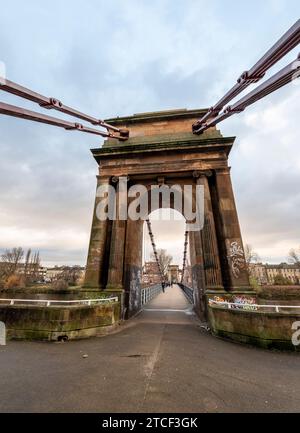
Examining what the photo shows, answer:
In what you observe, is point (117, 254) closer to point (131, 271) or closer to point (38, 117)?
point (131, 271)

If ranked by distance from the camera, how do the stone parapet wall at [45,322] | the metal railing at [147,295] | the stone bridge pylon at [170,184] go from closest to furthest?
the stone parapet wall at [45,322] → the stone bridge pylon at [170,184] → the metal railing at [147,295]

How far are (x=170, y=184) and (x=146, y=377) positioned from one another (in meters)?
9.60

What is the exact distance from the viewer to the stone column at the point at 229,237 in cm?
919

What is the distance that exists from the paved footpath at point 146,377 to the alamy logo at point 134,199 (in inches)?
243

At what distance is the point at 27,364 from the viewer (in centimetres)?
433

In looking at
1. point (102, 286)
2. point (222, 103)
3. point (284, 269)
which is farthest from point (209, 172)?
point (284, 269)

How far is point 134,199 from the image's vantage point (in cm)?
1184

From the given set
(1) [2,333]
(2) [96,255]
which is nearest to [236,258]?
(2) [96,255]

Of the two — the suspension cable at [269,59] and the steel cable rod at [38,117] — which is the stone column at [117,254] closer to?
the steel cable rod at [38,117]

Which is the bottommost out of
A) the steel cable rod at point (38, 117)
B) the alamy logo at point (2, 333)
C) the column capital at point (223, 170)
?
the alamy logo at point (2, 333)

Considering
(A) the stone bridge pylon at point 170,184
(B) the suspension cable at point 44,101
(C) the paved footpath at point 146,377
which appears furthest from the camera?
(A) the stone bridge pylon at point 170,184

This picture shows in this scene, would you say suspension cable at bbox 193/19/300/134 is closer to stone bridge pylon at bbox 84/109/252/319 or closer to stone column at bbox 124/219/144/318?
stone bridge pylon at bbox 84/109/252/319

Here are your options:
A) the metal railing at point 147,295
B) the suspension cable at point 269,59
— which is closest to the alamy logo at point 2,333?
the metal railing at point 147,295

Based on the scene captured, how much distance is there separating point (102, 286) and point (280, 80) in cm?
1109
